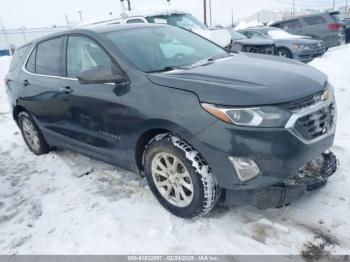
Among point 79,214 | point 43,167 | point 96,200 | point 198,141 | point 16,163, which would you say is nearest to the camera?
point 198,141

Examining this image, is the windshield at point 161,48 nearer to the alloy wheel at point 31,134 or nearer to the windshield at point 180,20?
the alloy wheel at point 31,134

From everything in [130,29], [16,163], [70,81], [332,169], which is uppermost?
[130,29]

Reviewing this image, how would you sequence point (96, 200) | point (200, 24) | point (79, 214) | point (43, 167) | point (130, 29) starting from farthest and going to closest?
1. point (200, 24)
2. point (43, 167)
3. point (130, 29)
4. point (96, 200)
5. point (79, 214)

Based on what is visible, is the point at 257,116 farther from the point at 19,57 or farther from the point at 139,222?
the point at 19,57

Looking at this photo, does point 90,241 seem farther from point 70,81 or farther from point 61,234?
point 70,81

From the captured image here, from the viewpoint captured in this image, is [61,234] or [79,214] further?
[79,214]

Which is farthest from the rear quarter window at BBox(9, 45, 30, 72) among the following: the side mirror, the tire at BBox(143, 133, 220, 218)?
the tire at BBox(143, 133, 220, 218)

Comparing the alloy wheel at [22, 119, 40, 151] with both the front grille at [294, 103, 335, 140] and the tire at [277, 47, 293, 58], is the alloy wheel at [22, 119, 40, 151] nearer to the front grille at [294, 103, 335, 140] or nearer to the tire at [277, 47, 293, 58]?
the front grille at [294, 103, 335, 140]

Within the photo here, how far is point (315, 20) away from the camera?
531 inches

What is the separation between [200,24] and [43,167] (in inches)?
253

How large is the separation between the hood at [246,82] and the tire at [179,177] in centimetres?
47

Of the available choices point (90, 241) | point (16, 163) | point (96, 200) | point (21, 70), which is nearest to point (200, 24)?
point (21, 70)

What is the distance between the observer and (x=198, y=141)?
268 cm

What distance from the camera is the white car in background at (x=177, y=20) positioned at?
355 inches
